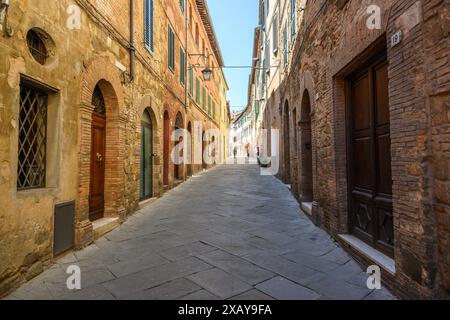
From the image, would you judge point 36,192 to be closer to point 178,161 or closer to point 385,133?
point 385,133

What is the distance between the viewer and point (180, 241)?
A: 14.5ft

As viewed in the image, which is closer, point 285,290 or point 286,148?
point 285,290

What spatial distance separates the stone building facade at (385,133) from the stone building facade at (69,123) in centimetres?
371

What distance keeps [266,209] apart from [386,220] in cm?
352

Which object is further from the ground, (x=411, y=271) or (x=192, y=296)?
(x=411, y=271)

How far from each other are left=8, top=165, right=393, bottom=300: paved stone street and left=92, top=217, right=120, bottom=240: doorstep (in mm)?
133

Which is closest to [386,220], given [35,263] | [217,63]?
[35,263]

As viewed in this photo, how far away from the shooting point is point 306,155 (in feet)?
22.6

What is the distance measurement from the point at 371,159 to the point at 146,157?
5.99 m

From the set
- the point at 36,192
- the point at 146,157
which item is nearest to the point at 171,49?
the point at 146,157

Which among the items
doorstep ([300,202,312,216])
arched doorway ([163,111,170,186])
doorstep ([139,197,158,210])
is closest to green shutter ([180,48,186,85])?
arched doorway ([163,111,170,186])

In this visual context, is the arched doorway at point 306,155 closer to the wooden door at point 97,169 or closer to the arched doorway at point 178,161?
the wooden door at point 97,169
